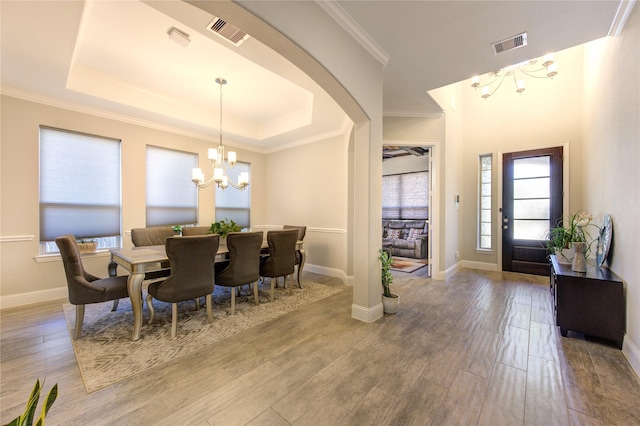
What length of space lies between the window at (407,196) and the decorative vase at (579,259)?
4666 mm

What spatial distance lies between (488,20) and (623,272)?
8.31 ft

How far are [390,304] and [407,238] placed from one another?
4347 millimetres

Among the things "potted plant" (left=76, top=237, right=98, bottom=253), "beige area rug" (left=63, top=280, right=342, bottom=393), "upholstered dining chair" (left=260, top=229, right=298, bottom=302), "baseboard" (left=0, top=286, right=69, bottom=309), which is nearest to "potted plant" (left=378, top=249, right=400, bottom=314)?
"beige area rug" (left=63, top=280, right=342, bottom=393)

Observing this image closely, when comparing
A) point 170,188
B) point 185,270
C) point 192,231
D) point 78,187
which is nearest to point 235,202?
point 170,188

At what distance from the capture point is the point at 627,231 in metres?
2.14

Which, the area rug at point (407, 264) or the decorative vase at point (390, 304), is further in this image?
the area rug at point (407, 264)

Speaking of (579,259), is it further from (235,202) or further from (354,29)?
(235,202)

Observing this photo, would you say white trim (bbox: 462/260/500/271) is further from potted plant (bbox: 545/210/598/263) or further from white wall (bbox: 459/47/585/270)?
potted plant (bbox: 545/210/598/263)

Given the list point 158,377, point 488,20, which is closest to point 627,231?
point 488,20

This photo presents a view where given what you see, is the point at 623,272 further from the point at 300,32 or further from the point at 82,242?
the point at 82,242

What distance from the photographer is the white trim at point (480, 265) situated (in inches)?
201

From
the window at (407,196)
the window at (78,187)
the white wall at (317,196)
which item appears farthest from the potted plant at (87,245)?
the window at (407,196)

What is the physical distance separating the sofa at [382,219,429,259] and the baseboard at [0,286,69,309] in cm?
623

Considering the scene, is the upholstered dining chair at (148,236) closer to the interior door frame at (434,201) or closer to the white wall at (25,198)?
the white wall at (25,198)
